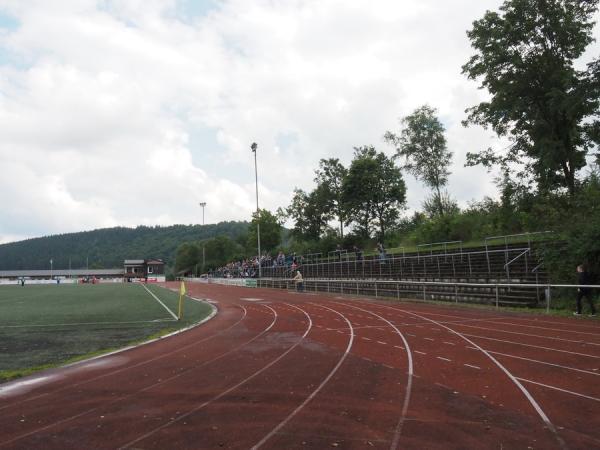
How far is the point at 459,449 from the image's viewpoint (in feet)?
14.3

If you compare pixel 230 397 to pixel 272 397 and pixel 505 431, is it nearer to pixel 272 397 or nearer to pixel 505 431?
pixel 272 397

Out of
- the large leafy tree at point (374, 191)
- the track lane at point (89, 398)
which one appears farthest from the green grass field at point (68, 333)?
the large leafy tree at point (374, 191)

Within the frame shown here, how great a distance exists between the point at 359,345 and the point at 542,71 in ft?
62.9

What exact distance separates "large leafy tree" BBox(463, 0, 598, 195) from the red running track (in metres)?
13.7

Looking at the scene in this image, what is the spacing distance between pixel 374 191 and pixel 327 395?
143 feet

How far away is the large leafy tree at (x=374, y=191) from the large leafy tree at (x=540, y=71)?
2463 cm

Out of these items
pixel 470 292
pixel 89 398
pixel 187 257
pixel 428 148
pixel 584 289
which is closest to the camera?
pixel 89 398

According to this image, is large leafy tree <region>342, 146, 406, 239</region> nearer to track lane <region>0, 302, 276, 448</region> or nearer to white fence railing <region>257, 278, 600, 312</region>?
white fence railing <region>257, 278, 600, 312</region>

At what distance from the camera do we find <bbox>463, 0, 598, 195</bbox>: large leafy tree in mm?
21969

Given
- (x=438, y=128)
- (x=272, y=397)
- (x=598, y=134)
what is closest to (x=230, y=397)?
(x=272, y=397)

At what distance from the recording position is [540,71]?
22734mm

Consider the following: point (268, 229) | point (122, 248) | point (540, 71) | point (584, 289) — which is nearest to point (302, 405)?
point (584, 289)

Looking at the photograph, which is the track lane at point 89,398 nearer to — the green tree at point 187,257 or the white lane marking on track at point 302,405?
the white lane marking on track at point 302,405

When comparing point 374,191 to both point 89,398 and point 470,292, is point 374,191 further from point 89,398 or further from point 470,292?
point 89,398
